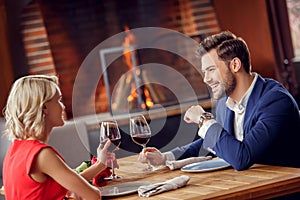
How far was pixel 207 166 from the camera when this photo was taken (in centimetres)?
274

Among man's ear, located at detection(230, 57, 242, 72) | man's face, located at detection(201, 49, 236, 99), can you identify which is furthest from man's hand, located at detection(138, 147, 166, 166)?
man's ear, located at detection(230, 57, 242, 72)

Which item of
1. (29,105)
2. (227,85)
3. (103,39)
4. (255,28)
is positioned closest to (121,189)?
(29,105)

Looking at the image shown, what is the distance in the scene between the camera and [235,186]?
89.8 inches

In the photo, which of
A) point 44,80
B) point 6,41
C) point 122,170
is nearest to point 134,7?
point 6,41

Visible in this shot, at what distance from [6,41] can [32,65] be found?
0.35 meters

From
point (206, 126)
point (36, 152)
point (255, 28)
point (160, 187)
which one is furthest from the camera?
point (255, 28)

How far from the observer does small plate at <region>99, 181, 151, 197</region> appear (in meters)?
2.46

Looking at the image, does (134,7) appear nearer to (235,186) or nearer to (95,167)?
(95,167)

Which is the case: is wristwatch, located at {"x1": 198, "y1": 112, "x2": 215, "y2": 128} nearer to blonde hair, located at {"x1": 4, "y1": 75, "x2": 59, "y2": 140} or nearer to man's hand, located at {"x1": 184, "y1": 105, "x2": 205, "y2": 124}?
man's hand, located at {"x1": 184, "y1": 105, "x2": 205, "y2": 124}

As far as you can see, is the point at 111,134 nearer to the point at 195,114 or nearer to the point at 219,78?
the point at 195,114

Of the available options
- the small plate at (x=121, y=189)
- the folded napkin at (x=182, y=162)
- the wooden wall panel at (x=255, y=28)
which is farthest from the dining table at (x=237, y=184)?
the wooden wall panel at (x=255, y=28)

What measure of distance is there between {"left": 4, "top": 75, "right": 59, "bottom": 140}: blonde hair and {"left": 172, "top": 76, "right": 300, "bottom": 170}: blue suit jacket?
69 centimetres

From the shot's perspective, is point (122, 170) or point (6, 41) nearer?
point (122, 170)

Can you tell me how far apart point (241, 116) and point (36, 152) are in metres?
0.99
